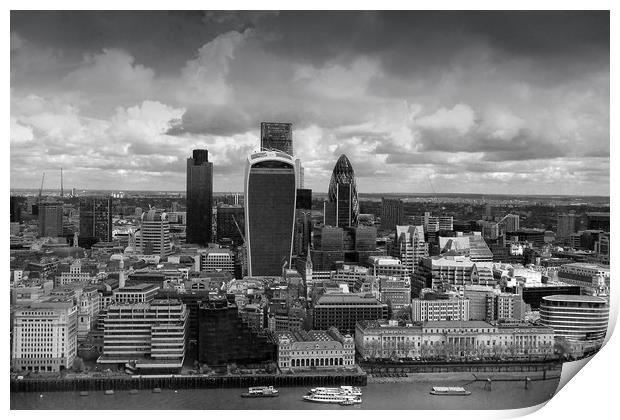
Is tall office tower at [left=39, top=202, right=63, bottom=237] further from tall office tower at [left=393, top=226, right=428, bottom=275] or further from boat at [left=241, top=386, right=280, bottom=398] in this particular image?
tall office tower at [left=393, top=226, right=428, bottom=275]

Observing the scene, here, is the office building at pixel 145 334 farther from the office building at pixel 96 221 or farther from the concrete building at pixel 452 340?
the office building at pixel 96 221

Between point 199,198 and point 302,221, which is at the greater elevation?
point 199,198

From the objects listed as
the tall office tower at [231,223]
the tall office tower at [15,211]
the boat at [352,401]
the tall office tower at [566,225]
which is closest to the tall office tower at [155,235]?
the tall office tower at [231,223]

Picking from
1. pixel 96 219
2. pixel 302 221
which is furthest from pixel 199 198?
pixel 96 219

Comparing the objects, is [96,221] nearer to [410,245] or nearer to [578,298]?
[410,245]

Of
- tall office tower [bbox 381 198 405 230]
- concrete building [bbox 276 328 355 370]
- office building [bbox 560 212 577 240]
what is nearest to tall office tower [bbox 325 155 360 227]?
tall office tower [bbox 381 198 405 230]

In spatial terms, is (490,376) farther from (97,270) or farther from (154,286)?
(97,270)

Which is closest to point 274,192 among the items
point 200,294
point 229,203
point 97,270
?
point 229,203
